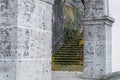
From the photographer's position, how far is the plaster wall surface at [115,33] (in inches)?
452

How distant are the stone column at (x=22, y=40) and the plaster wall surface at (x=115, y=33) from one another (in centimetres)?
610

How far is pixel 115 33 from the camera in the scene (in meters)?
12.0

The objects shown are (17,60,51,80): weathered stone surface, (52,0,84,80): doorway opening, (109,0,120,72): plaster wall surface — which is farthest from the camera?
(52,0,84,80): doorway opening

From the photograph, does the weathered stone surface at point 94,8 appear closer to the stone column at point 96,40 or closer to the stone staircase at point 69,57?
the stone column at point 96,40

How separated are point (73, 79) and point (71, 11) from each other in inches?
426

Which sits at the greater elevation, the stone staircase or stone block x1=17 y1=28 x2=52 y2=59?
stone block x1=17 y1=28 x2=52 y2=59

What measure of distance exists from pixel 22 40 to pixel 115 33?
7.43 metres

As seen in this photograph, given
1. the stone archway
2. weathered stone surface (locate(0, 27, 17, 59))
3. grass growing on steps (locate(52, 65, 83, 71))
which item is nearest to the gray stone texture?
grass growing on steps (locate(52, 65, 83, 71))

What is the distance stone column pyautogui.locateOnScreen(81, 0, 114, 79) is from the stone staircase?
4802 mm

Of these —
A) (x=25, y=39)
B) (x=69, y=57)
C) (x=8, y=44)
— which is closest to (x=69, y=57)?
(x=69, y=57)

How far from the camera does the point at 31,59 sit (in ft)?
17.2

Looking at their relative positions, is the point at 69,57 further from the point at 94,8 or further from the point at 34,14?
the point at 34,14

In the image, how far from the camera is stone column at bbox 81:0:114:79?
10273 mm

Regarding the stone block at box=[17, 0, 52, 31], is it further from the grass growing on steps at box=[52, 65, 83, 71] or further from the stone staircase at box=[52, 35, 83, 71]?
the stone staircase at box=[52, 35, 83, 71]
